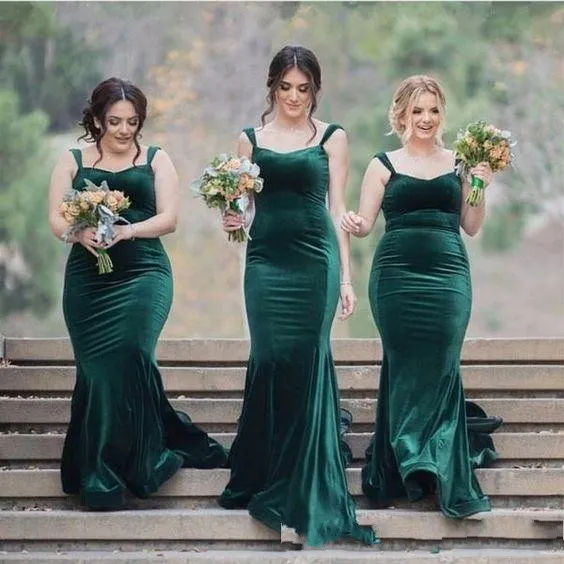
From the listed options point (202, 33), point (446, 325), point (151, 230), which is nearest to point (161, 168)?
point (151, 230)

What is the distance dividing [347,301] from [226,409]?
1.10m

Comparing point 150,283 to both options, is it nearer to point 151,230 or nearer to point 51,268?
point 151,230

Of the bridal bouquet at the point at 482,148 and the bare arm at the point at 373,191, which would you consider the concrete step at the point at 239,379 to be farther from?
the bridal bouquet at the point at 482,148

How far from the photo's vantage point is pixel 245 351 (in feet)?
27.1

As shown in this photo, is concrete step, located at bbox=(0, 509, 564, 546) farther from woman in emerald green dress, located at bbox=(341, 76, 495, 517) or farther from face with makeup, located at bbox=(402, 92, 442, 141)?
face with makeup, located at bbox=(402, 92, 442, 141)

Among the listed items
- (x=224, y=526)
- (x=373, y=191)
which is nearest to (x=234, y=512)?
(x=224, y=526)

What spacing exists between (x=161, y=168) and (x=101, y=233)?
541mm

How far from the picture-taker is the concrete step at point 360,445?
290 inches

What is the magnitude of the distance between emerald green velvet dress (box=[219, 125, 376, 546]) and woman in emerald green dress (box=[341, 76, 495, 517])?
0.83 ft

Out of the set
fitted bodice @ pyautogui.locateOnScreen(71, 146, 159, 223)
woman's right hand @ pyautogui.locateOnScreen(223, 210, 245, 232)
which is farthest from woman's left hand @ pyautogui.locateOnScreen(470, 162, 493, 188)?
fitted bodice @ pyautogui.locateOnScreen(71, 146, 159, 223)

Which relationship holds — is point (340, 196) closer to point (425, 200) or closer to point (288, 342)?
point (425, 200)

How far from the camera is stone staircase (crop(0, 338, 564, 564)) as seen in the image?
6.74 metres

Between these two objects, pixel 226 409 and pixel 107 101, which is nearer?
pixel 107 101

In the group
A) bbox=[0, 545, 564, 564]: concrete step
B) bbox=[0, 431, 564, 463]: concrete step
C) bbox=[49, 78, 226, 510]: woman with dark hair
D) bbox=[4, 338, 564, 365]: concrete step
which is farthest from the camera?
bbox=[4, 338, 564, 365]: concrete step
